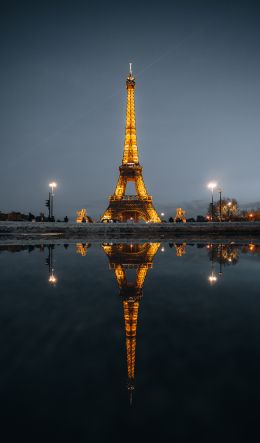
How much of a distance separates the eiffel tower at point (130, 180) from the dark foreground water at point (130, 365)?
1925 inches

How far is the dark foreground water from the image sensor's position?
7.79 feet

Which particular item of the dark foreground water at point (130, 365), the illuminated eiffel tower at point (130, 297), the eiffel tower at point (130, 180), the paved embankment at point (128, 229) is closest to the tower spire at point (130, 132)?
the eiffel tower at point (130, 180)

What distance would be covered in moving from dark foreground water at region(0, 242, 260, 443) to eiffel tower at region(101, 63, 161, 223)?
48895 millimetres

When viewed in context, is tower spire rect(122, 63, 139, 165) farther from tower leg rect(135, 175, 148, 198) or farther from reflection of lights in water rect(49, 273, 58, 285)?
reflection of lights in water rect(49, 273, 58, 285)

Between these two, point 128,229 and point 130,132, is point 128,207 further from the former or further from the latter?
point 130,132

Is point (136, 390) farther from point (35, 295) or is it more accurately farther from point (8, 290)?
point (8, 290)

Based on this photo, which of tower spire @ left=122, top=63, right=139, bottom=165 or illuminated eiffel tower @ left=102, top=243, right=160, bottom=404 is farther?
tower spire @ left=122, top=63, right=139, bottom=165

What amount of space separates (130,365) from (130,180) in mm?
58851

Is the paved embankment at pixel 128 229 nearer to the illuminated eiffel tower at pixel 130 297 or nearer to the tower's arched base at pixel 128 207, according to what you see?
the tower's arched base at pixel 128 207

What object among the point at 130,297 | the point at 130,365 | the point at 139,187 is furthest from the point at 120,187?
the point at 130,365

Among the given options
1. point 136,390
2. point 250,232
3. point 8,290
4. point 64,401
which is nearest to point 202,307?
point 136,390

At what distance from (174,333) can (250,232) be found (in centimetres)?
4417

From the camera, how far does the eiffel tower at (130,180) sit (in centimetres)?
5722

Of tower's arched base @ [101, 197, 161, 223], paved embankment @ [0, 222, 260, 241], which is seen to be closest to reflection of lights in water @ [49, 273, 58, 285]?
paved embankment @ [0, 222, 260, 241]
